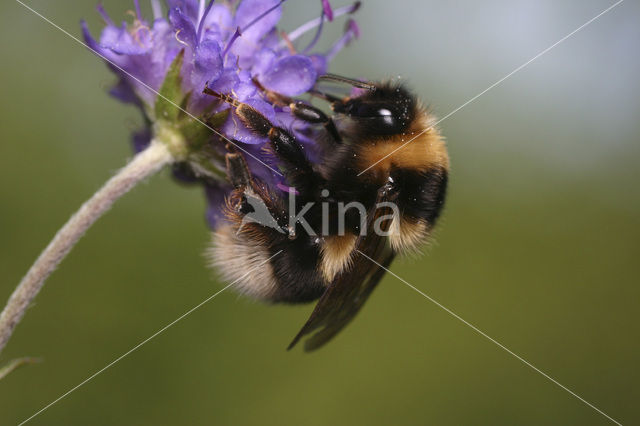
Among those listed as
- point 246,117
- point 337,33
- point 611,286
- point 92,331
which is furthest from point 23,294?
point 337,33

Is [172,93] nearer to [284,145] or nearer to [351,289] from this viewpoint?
[284,145]

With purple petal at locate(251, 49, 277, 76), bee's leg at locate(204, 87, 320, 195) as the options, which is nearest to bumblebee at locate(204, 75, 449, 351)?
bee's leg at locate(204, 87, 320, 195)

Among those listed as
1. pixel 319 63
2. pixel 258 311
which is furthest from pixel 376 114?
pixel 258 311

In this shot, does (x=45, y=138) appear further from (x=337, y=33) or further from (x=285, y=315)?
(x=337, y=33)

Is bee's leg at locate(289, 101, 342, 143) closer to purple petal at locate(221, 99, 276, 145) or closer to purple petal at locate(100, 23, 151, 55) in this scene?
purple petal at locate(221, 99, 276, 145)

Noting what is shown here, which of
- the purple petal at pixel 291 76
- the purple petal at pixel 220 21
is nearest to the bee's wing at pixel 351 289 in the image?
the purple petal at pixel 291 76

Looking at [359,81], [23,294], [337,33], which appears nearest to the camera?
[23,294]

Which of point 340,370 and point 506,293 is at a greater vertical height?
point 506,293
